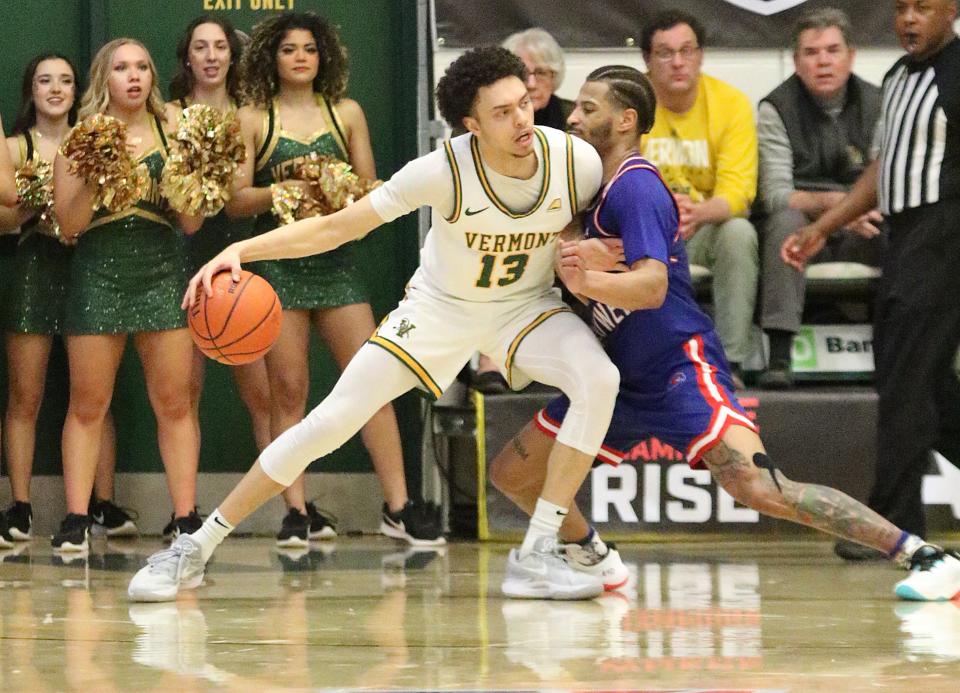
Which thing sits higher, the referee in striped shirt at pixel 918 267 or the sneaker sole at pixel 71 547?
the referee in striped shirt at pixel 918 267

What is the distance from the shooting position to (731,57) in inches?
292

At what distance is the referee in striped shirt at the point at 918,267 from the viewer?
5414 millimetres

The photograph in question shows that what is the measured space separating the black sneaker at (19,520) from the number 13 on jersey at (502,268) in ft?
9.46

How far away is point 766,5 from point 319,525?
329cm

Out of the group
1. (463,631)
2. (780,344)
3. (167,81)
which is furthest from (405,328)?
(167,81)

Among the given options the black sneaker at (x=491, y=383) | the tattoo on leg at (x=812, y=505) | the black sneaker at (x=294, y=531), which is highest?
the black sneaker at (x=491, y=383)

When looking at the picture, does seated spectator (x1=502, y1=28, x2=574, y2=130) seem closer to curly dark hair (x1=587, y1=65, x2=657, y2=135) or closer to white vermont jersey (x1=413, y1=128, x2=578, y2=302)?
curly dark hair (x1=587, y1=65, x2=657, y2=135)

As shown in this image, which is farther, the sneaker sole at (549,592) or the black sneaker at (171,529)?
the black sneaker at (171,529)

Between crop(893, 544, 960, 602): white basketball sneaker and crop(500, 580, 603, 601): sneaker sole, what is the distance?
0.95 m

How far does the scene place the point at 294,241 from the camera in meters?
4.78

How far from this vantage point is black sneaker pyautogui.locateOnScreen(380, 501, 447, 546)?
6.58 meters

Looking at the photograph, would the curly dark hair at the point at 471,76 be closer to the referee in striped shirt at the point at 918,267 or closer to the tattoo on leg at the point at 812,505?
the tattoo on leg at the point at 812,505

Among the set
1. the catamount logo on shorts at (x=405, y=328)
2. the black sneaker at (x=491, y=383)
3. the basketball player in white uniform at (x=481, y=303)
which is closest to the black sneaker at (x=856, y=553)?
the basketball player in white uniform at (x=481, y=303)

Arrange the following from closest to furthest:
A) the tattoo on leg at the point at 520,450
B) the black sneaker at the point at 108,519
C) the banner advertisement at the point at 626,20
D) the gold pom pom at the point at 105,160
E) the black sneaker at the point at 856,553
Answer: the tattoo on leg at the point at 520,450 → the black sneaker at the point at 856,553 → the gold pom pom at the point at 105,160 → the black sneaker at the point at 108,519 → the banner advertisement at the point at 626,20
